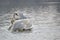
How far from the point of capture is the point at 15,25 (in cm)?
1210

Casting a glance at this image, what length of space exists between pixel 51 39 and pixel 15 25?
2.63 metres

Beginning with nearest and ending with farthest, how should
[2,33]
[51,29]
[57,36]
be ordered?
1. [57,36]
2. [2,33]
3. [51,29]

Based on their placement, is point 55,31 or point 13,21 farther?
point 13,21

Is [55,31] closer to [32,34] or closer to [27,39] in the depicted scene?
[32,34]

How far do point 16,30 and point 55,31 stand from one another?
1.93 metres

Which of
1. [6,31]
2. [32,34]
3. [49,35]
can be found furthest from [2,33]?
[49,35]

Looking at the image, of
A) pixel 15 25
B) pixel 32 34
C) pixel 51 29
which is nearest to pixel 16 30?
pixel 15 25

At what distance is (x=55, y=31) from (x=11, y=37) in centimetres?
242

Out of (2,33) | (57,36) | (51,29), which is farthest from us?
(51,29)

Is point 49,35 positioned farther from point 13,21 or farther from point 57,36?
point 13,21

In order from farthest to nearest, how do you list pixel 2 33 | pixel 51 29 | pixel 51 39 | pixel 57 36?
pixel 51 29, pixel 2 33, pixel 57 36, pixel 51 39

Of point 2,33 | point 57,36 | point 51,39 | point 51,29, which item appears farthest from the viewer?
point 51,29

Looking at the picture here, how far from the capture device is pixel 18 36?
10.9 m

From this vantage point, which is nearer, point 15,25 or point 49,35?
point 49,35
